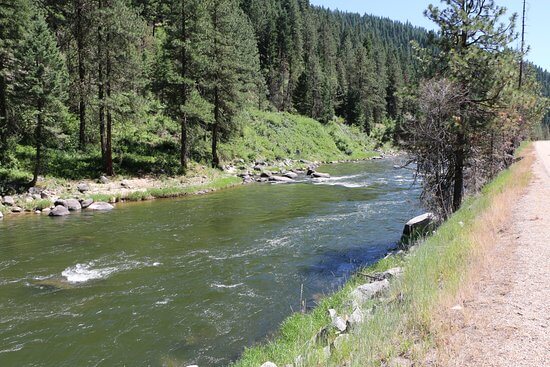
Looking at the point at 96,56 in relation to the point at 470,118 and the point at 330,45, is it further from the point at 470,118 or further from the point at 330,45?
the point at 330,45

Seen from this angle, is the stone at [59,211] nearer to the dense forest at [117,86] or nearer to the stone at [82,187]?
the stone at [82,187]

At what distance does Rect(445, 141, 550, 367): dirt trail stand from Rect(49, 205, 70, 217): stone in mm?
20059

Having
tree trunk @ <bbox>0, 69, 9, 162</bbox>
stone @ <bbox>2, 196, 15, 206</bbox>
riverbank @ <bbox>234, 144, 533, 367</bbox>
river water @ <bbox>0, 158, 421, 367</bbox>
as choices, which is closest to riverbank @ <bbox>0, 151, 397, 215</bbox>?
stone @ <bbox>2, 196, 15, 206</bbox>

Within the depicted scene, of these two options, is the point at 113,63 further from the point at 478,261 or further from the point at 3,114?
the point at 478,261

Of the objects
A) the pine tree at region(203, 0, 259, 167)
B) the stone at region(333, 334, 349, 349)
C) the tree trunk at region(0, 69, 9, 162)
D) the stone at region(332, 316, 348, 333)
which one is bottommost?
the stone at region(332, 316, 348, 333)

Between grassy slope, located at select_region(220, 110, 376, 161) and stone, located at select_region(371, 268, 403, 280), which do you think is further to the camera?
grassy slope, located at select_region(220, 110, 376, 161)

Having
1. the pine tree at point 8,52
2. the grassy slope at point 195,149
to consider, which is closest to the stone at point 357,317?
the grassy slope at point 195,149

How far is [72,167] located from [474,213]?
80.9 feet

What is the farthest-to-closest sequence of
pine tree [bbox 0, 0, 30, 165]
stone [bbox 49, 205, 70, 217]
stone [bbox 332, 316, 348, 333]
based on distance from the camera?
pine tree [bbox 0, 0, 30, 165] → stone [bbox 49, 205, 70, 217] → stone [bbox 332, 316, 348, 333]

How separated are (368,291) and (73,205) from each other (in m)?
18.8

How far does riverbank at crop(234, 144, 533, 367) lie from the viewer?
536cm

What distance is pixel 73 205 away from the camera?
22656mm

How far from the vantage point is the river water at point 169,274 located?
348 inches

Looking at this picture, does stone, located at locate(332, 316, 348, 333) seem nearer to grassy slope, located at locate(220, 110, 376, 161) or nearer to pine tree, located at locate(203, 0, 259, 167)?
pine tree, located at locate(203, 0, 259, 167)
